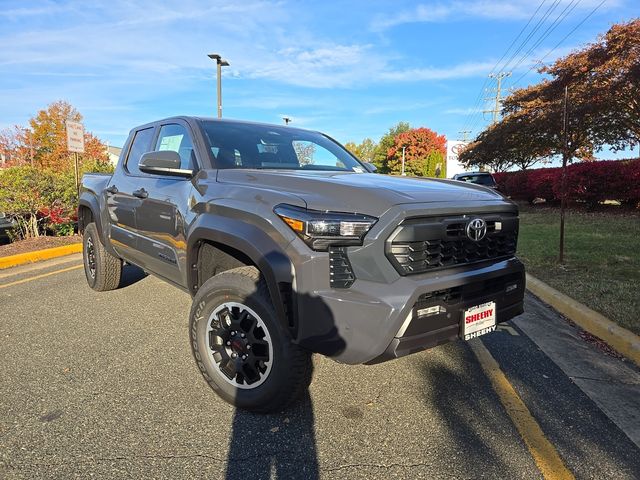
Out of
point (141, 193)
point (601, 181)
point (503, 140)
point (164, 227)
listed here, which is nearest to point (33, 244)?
point (141, 193)

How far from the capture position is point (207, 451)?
2.43 metres

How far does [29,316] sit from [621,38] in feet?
51.7

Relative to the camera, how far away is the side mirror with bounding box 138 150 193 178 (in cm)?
332

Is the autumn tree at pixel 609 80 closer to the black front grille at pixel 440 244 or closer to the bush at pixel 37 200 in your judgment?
the black front grille at pixel 440 244

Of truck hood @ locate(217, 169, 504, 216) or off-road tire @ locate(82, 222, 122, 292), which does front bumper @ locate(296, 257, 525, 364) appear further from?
off-road tire @ locate(82, 222, 122, 292)

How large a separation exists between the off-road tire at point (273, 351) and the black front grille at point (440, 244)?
75cm

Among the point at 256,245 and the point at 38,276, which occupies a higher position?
the point at 256,245

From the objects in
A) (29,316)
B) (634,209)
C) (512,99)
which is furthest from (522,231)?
(512,99)

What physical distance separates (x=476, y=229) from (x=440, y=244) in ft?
1.03

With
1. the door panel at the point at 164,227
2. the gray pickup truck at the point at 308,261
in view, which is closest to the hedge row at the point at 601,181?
the gray pickup truck at the point at 308,261

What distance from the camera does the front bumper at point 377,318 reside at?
7.45ft

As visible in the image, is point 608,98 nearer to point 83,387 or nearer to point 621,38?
point 621,38

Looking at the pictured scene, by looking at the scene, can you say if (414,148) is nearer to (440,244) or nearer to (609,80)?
(609,80)

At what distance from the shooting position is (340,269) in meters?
2.36
